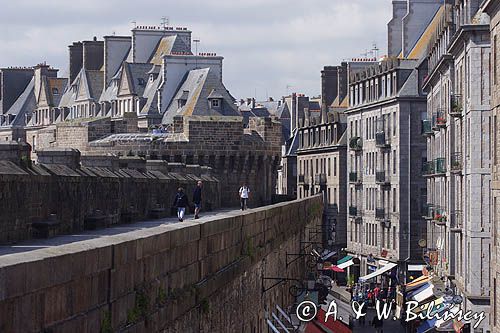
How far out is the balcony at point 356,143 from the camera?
9294cm

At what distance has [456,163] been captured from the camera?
4969 centimetres

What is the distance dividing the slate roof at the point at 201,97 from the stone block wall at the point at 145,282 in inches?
2246

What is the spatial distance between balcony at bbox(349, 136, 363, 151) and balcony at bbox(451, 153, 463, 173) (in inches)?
1586

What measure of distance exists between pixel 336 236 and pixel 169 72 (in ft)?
51.8

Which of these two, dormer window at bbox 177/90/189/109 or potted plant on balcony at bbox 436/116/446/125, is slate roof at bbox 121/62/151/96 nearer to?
dormer window at bbox 177/90/189/109

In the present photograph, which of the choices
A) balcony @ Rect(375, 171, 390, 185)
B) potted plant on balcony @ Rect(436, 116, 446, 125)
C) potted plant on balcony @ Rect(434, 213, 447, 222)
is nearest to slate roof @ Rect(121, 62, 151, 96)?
balcony @ Rect(375, 171, 390, 185)

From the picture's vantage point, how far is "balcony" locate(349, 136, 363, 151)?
92938mm

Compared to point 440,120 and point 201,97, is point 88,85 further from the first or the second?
point 440,120

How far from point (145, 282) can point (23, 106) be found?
4670 inches

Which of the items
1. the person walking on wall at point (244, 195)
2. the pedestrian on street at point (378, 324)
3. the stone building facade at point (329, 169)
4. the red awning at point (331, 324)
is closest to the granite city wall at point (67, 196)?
the person walking on wall at point (244, 195)

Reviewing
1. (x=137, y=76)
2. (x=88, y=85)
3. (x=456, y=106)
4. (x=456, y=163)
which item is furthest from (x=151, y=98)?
(x=456, y=106)

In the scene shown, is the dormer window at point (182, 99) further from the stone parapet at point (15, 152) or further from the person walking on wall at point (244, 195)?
the stone parapet at point (15, 152)

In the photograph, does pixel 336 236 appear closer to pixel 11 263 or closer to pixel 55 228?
pixel 55 228

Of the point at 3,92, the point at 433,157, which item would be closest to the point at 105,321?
the point at 433,157
